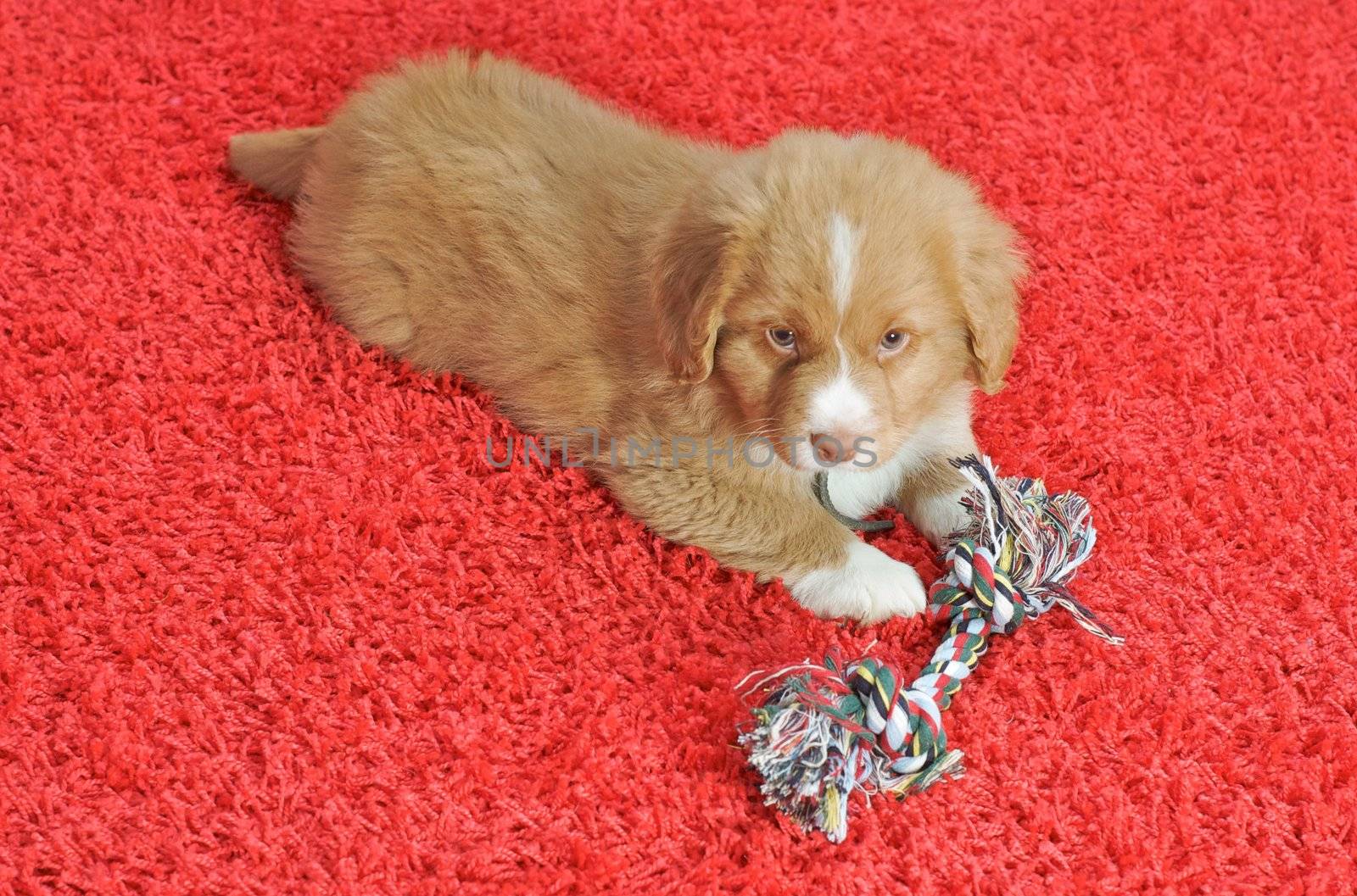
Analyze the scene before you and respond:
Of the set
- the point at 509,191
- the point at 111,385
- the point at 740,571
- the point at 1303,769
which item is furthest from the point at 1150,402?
the point at 111,385

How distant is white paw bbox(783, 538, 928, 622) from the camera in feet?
7.85

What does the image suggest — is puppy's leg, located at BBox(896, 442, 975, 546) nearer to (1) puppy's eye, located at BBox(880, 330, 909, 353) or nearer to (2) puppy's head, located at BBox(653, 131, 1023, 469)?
(2) puppy's head, located at BBox(653, 131, 1023, 469)

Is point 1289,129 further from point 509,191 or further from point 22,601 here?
point 22,601

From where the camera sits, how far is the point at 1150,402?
283 cm

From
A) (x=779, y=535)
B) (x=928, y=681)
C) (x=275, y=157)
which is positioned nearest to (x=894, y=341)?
(x=779, y=535)

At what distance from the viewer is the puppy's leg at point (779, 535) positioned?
2.41 meters

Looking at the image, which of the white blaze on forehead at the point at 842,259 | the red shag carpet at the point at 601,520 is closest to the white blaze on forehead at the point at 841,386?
the white blaze on forehead at the point at 842,259

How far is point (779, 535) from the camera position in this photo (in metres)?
2.44

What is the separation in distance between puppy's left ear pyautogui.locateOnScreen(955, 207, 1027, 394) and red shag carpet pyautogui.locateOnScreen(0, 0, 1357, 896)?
49cm

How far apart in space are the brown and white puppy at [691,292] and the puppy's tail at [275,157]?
0.09 ft

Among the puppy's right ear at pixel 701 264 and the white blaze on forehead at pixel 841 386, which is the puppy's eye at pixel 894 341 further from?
the puppy's right ear at pixel 701 264

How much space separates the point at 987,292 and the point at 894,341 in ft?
0.74

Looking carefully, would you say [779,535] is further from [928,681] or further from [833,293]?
[833,293]

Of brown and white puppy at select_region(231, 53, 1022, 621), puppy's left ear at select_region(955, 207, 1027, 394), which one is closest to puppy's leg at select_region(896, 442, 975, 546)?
brown and white puppy at select_region(231, 53, 1022, 621)
